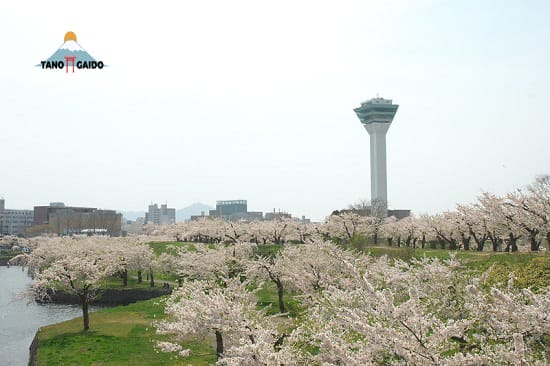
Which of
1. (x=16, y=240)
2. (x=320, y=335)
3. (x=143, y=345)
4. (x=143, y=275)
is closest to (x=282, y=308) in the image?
(x=143, y=345)

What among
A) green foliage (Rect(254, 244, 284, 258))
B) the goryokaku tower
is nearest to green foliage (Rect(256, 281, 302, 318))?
green foliage (Rect(254, 244, 284, 258))

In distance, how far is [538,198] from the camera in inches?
1503

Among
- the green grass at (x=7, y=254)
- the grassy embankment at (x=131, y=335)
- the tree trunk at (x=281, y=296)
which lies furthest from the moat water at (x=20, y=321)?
the green grass at (x=7, y=254)

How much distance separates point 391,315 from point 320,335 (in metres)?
1.58

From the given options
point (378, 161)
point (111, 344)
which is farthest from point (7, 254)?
point (378, 161)

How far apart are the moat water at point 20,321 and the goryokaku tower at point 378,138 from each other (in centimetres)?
12222

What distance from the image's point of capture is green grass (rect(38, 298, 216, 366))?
80.0ft

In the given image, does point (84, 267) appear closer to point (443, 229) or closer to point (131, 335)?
point (131, 335)

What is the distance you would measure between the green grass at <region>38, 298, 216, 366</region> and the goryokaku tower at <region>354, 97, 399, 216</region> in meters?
130

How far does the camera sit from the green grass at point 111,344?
80.0 feet

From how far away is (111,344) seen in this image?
27781 mm

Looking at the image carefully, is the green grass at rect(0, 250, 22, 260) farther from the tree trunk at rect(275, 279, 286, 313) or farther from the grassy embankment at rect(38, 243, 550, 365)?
the tree trunk at rect(275, 279, 286, 313)

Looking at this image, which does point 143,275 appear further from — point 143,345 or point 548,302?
point 548,302

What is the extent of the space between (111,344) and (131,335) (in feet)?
6.67
